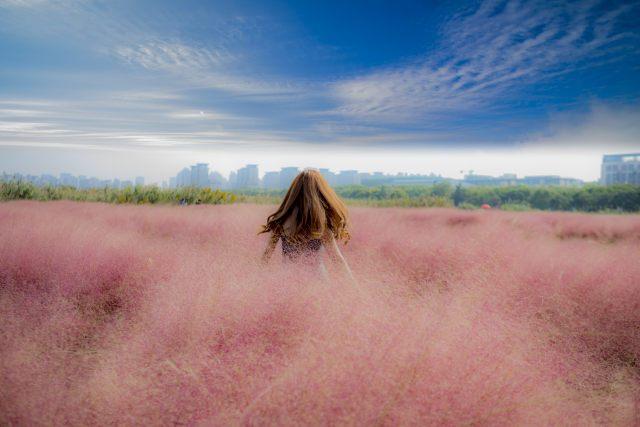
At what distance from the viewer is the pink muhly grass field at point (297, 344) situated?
5.46ft

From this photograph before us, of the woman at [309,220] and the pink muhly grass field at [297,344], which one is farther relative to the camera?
the woman at [309,220]

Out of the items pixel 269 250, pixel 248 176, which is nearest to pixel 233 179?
pixel 248 176

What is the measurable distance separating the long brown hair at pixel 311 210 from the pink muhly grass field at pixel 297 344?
1.49 ft

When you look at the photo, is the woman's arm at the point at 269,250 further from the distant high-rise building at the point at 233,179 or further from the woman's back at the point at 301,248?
the distant high-rise building at the point at 233,179

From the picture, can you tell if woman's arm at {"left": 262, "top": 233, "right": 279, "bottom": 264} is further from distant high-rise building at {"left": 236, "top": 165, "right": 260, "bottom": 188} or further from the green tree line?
distant high-rise building at {"left": 236, "top": 165, "right": 260, "bottom": 188}

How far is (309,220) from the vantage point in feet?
10.2

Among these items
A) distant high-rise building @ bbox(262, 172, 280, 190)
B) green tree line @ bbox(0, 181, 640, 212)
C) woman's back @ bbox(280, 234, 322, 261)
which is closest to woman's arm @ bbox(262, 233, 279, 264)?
woman's back @ bbox(280, 234, 322, 261)

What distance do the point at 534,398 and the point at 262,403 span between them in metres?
1.28

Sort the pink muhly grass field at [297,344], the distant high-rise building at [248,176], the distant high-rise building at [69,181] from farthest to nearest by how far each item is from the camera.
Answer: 1. the distant high-rise building at [248,176]
2. the distant high-rise building at [69,181]
3. the pink muhly grass field at [297,344]

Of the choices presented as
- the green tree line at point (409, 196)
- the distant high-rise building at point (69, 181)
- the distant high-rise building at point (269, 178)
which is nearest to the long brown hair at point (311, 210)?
the green tree line at point (409, 196)

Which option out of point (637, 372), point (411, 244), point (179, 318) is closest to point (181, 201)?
point (411, 244)

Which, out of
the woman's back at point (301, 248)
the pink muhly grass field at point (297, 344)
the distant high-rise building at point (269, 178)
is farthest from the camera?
the distant high-rise building at point (269, 178)

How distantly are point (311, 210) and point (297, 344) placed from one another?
1.36m

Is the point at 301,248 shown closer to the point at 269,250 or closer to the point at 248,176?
the point at 269,250
